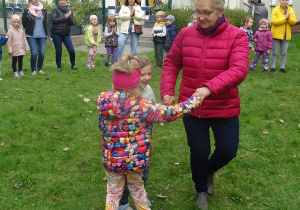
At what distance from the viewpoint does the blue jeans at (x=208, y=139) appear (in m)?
3.92

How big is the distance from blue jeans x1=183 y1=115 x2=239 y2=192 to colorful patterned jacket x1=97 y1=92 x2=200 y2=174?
57cm

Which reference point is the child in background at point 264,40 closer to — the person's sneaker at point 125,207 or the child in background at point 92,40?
the child in background at point 92,40

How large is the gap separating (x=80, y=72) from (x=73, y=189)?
281 inches

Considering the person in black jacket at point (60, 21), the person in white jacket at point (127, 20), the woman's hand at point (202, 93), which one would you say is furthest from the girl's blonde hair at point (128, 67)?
the person in white jacket at point (127, 20)

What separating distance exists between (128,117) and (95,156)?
254 cm

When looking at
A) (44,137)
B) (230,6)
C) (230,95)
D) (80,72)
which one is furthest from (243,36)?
(230,6)

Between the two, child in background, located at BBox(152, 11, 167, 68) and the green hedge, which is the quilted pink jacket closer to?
child in background, located at BBox(152, 11, 167, 68)

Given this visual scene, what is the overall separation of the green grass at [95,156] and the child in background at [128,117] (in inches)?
45.0

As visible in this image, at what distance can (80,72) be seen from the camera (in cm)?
1162

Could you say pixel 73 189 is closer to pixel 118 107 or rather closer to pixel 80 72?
pixel 118 107

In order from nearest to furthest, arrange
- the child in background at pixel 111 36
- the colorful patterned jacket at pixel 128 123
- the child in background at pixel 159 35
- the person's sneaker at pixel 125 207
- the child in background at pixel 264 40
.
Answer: the colorful patterned jacket at pixel 128 123 < the person's sneaker at pixel 125 207 < the child in background at pixel 264 40 < the child in background at pixel 159 35 < the child in background at pixel 111 36

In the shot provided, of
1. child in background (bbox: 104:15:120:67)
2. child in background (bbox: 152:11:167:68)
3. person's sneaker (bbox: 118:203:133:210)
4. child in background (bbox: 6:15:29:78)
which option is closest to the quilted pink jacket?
person's sneaker (bbox: 118:203:133:210)

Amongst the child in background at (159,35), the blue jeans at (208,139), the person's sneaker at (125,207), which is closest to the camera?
the blue jeans at (208,139)

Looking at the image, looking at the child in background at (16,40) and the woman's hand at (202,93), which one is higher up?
the woman's hand at (202,93)
